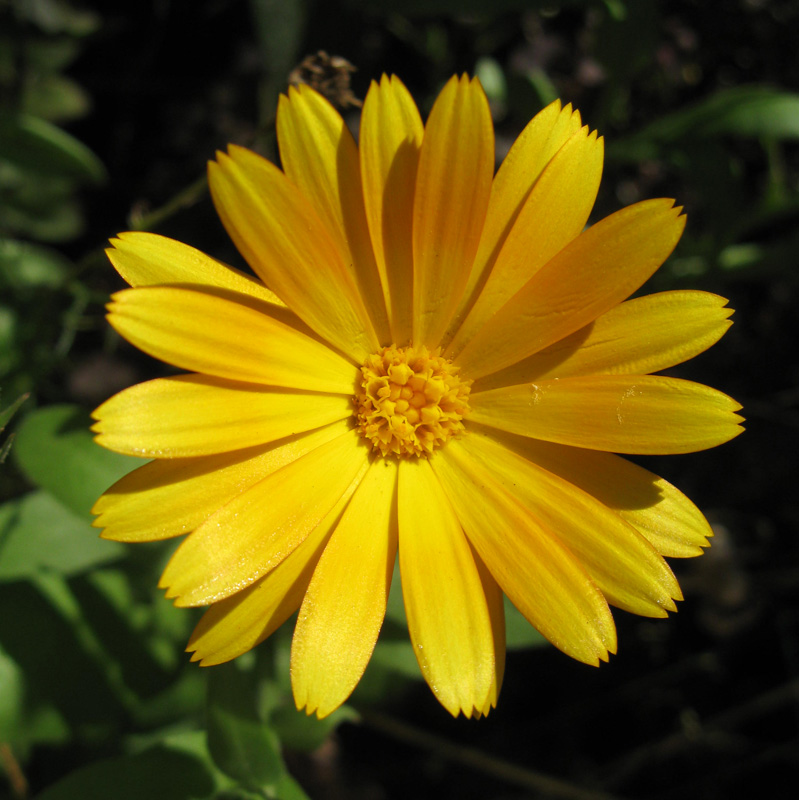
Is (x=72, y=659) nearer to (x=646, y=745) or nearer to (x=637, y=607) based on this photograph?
(x=637, y=607)

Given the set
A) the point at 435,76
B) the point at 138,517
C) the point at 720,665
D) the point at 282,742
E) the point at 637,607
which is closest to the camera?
the point at 138,517

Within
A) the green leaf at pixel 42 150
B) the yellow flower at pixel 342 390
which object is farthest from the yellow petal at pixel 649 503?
the green leaf at pixel 42 150

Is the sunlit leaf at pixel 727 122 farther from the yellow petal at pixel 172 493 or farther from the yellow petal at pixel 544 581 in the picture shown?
the yellow petal at pixel 172 493

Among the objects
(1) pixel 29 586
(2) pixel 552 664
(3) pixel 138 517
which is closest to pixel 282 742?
(1) pixel 29 586

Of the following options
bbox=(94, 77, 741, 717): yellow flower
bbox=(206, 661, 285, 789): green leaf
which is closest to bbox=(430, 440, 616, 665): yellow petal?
bbox=(94, 77, 741, 717): yellow flower

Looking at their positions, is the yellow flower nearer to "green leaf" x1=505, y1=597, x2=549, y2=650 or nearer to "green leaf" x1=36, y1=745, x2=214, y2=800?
"green leaf" x1=505, y1=597, x2=549, y2=650
